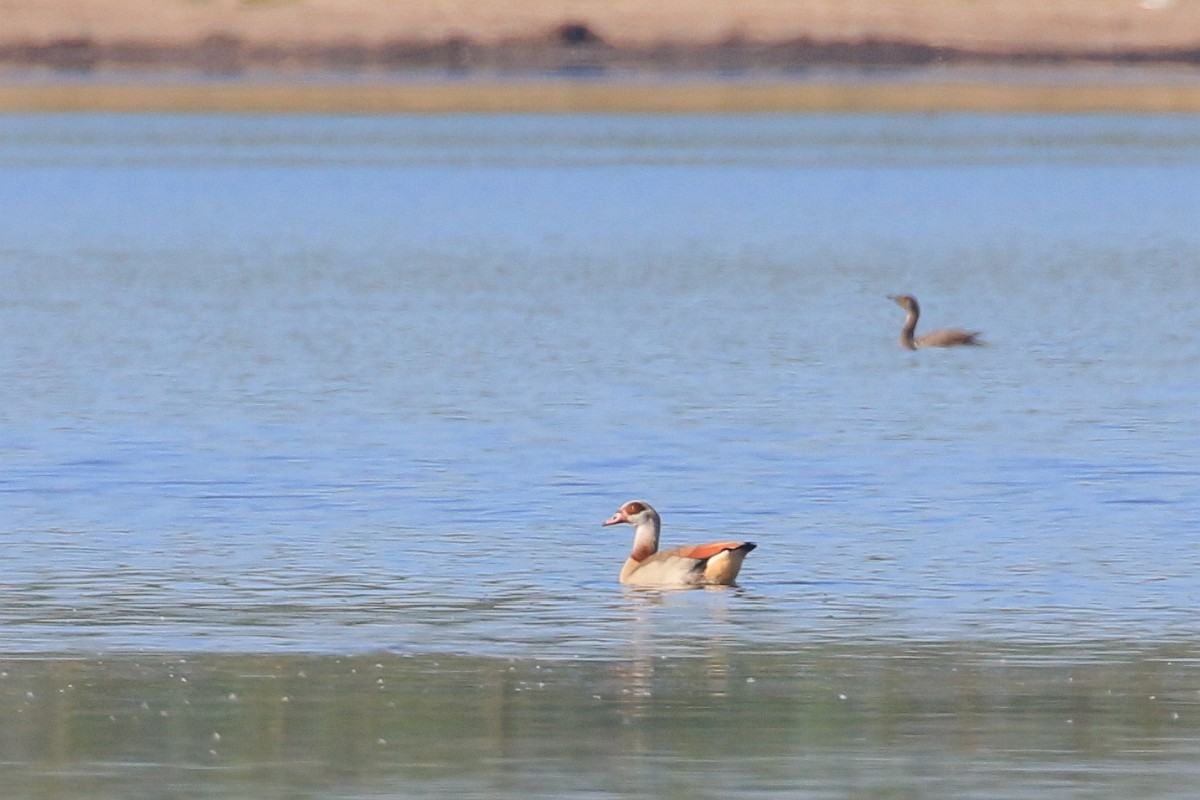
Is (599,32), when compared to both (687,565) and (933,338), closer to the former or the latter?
(933,338)

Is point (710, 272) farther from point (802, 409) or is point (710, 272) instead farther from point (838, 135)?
point (838, 135)

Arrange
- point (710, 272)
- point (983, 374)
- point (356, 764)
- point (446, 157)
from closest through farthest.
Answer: point (356, 764)
point (983, 374)
point (710, 272)
point (446, 157)

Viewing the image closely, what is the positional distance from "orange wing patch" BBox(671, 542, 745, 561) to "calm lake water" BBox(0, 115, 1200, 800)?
0.20 metres

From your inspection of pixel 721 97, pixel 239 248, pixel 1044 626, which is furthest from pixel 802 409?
pixel 721 97

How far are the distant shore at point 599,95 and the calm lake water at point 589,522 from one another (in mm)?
46571

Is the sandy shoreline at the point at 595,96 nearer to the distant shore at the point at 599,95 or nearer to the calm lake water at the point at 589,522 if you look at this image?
the distant shore at the point at 599,95

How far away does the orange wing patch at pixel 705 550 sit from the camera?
43.6ft

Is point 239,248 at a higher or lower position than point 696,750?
lower

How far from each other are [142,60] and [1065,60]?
2768 cm

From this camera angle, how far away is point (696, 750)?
33.1 ft

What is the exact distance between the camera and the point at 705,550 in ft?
44.1

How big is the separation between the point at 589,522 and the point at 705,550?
2.17 metres

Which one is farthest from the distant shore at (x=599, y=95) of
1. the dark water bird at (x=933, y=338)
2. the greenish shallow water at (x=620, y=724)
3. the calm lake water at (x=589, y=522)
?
the greenish shallow water at (x=620, y=724)

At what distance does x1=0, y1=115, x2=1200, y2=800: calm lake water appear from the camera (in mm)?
10203
